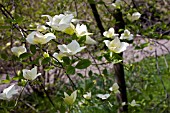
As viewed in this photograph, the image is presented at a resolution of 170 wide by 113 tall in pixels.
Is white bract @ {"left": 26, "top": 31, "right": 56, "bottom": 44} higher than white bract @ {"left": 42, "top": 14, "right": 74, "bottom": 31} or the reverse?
the reverse

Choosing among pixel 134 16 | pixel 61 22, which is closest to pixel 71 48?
pixel 61 22

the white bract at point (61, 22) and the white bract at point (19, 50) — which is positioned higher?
the white bract at point (61, 22)

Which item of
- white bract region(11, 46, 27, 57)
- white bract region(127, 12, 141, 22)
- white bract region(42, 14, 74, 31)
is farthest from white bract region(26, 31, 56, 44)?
white bract region(127, 12, 141, 22)

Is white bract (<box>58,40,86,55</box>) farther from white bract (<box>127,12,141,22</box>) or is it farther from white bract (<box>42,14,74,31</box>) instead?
white bract (<box>127,12,141,22</box>)

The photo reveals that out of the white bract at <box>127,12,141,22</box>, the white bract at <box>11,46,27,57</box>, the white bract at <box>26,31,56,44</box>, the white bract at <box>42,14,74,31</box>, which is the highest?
the white bract at <box>42,14,74,31</box>

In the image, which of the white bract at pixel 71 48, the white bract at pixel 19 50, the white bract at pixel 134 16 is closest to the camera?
the white bract at pixel 71 48

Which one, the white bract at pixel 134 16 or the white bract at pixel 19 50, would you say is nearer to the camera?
the white bract at pixel 19 50

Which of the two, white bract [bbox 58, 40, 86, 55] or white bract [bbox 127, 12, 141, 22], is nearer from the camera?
white bract [bbox 58, 40, 86, 55]

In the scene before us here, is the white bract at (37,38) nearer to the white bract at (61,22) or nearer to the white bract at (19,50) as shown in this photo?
the white bract at (61,22)

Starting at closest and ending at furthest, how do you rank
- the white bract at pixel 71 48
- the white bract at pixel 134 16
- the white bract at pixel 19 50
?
the white bract at pixel 71 48 → the white bract at pixel 19 50 → the white bract at pixel 134 16

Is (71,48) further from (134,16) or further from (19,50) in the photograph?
(134,16)

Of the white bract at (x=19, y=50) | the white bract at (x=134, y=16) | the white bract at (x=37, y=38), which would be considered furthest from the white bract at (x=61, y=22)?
the white bract at (x=134, y=16)

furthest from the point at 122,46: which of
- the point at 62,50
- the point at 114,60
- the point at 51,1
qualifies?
the point at 51,1

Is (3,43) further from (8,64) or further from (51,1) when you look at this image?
(51,1)
